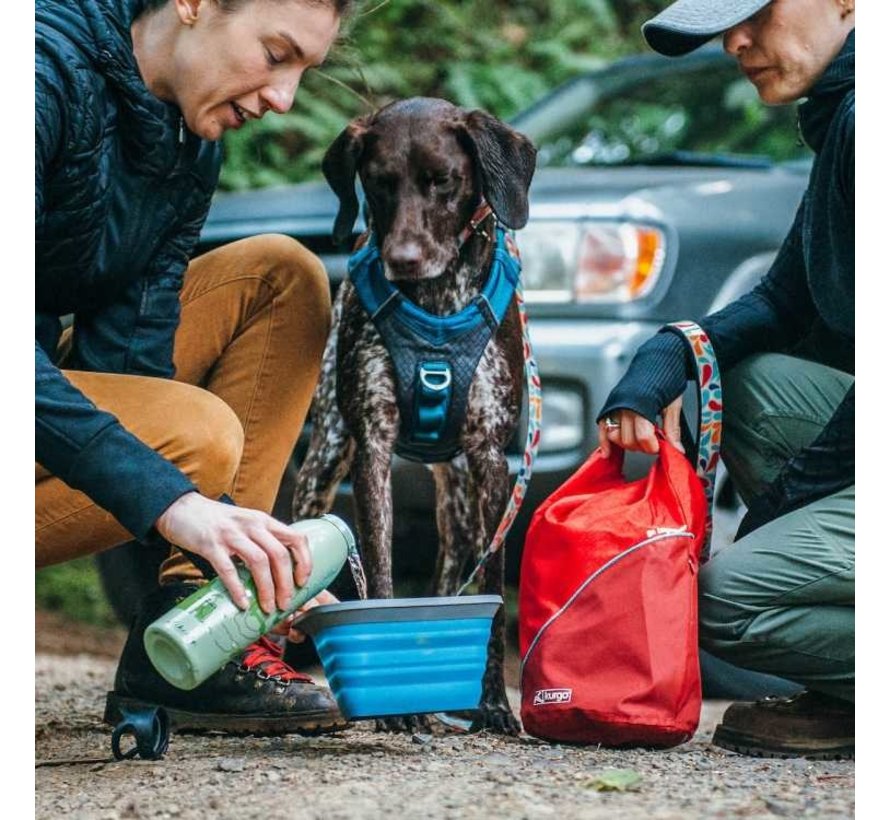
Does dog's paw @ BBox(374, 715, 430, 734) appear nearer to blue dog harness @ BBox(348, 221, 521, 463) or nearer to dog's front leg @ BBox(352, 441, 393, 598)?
dog's front leg @ BBox(352, 441, 393, 598)

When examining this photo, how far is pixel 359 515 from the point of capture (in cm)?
331

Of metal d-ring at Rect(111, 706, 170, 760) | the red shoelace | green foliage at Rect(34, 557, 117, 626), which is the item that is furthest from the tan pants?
green foliage at Rect(34, 557, 117, 626)

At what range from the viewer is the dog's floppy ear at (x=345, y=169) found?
133 inches

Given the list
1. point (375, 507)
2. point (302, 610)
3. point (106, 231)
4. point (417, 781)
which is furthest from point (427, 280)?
point (417, 781)

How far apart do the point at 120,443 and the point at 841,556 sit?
1406 mm

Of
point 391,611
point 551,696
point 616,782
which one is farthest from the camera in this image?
point 551,696

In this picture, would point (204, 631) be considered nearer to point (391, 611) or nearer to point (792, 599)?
point (391, 611)

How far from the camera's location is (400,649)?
258 cm

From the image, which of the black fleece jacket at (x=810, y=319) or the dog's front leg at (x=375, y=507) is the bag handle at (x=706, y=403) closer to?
the black fleece jacket at (x=810, y=319)

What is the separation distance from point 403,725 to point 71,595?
12.8 feet

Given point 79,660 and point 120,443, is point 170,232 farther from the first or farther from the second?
point 79,660

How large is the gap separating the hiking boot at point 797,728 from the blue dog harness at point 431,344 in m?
0.96

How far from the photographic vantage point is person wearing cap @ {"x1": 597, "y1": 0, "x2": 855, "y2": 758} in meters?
2.73

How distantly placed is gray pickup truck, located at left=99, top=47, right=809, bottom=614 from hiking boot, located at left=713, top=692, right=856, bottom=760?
1.15 m
